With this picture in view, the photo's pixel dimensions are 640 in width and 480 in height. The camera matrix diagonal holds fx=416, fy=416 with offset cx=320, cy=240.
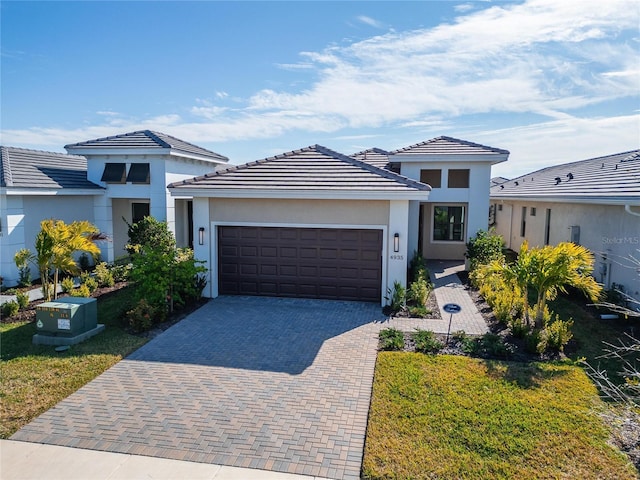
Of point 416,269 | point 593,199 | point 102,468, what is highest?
point 593,199

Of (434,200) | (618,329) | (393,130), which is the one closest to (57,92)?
A: (434,200)

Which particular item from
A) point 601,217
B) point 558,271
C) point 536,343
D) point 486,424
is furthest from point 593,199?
point 486,424

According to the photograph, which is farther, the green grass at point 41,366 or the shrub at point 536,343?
the shrub at point 536,343

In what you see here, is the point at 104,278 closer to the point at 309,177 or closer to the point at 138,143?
the point at 138,143

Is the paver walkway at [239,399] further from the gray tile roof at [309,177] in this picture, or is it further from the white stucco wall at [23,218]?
the white stucco wall at [23,218]

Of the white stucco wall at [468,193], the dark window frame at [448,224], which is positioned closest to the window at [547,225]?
the white stucco wall at [468,193]

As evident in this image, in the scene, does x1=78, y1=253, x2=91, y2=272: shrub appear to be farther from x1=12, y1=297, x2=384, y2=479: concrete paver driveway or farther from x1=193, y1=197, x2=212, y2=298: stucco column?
x1=12, y1=297, x2=384, y2=479: concrete paver driveway

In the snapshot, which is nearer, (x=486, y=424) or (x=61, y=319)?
(x=486, y=424)

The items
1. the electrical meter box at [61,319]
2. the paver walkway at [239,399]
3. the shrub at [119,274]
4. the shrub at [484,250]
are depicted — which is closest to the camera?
the paver walkway at [239,399]
